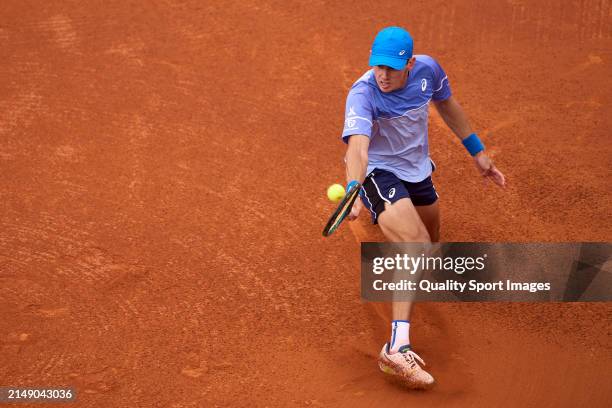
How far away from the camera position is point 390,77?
5918 millimetres

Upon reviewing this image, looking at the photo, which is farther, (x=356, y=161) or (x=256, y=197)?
(x=256, y=197)

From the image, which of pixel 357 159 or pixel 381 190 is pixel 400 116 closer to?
pixel 381 190

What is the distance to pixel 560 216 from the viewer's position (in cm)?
765

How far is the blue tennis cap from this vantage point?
579 centimetres

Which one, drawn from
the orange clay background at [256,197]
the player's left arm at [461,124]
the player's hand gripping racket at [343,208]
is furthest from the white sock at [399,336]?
the player's left arm at [461,124]

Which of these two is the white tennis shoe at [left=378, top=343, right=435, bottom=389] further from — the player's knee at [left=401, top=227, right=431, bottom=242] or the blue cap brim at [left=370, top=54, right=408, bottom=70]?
the blue cap brim at [left=370, top=54, right=408, bottom=70]

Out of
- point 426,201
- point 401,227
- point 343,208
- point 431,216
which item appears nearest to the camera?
point 343,208

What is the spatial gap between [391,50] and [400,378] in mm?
2313

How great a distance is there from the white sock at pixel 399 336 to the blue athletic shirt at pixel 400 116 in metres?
1.18

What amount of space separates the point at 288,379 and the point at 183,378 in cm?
75

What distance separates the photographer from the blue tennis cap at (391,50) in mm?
5793

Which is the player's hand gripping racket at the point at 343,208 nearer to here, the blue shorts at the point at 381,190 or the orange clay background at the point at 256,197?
the blue shorts at the point at 381,190

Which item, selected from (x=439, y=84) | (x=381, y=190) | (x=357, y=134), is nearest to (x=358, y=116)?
(x=357, y=134)

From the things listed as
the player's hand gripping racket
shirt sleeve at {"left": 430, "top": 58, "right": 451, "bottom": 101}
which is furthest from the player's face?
the player's hand gripping racket
